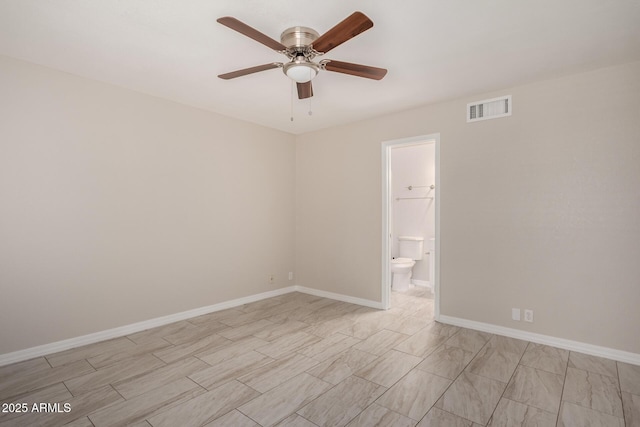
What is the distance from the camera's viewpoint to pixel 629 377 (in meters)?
2.55

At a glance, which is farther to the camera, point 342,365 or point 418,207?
point 418,207

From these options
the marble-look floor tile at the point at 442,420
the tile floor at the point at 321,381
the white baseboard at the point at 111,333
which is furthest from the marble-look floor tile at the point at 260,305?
the marble-look floor tile at the point at 442,420

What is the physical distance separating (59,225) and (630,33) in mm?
4925

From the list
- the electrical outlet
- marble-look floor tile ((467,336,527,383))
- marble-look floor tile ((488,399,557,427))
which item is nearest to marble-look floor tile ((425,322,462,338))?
marble-look floor tile ((467,336,527,383))

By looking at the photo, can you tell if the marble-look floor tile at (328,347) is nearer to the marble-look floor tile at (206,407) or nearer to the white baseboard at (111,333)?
the marble-look floor tile at (206,407)

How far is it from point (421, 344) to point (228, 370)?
71.9 inches

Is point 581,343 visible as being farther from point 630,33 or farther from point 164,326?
point 164,326

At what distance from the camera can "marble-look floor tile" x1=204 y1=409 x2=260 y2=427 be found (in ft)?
6.52

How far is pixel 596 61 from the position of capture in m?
2.79

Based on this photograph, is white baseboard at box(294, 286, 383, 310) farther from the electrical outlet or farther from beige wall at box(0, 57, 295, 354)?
the electrical outlet

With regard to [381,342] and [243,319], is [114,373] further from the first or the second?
[381,342]

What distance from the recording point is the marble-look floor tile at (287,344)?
9.86 feet

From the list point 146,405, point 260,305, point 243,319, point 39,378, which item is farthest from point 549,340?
point 39,378

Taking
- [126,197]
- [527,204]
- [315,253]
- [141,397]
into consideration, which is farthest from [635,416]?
[126,197]
